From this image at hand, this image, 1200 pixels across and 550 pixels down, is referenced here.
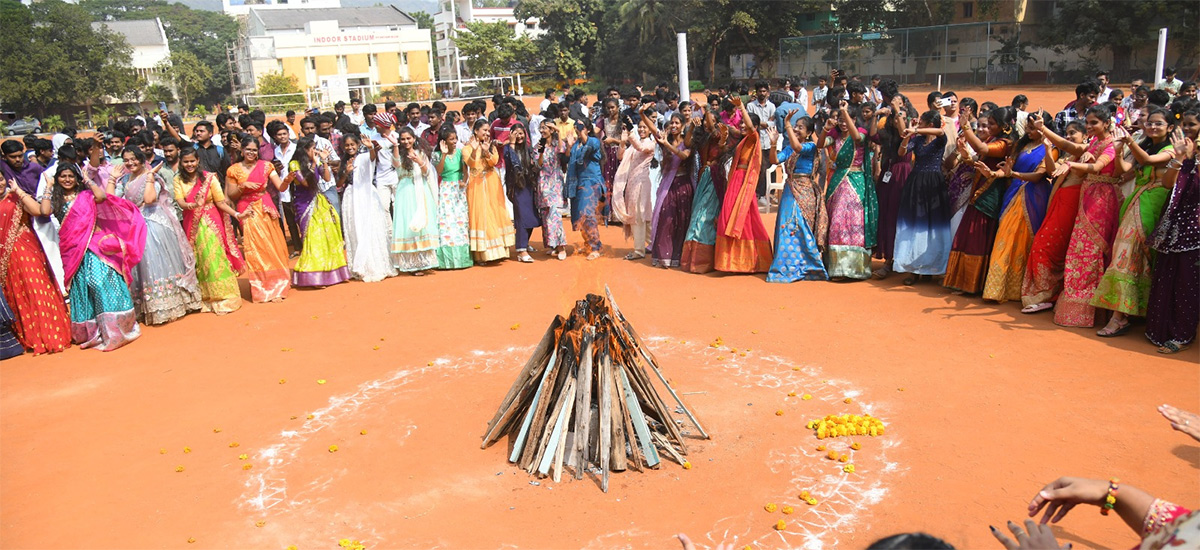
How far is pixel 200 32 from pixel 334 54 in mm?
42338

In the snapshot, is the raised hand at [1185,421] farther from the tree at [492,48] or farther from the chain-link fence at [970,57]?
the tree at [492,48]

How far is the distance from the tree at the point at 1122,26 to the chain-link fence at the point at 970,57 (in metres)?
0.39

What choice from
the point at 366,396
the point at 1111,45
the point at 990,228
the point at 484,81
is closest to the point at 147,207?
the point at 366,396

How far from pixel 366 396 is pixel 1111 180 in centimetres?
580

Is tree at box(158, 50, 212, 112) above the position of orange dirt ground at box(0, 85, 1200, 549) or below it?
above

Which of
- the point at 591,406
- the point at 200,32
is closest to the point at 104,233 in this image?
the point at 591,406

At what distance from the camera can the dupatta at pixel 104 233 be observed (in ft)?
23.0

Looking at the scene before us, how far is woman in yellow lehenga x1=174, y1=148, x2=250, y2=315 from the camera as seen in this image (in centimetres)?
782

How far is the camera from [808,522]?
3.88 meters

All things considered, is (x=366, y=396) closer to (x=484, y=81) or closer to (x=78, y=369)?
(x=78, y=369)

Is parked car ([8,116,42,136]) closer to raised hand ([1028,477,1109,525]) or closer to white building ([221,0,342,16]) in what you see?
raised hand ([1028,477,1109,525])

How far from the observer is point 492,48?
43.6 metres

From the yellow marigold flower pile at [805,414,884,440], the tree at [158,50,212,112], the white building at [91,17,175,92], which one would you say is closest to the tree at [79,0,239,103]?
the white building at [91,17,175,92]

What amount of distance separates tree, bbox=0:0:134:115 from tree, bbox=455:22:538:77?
17.4m
